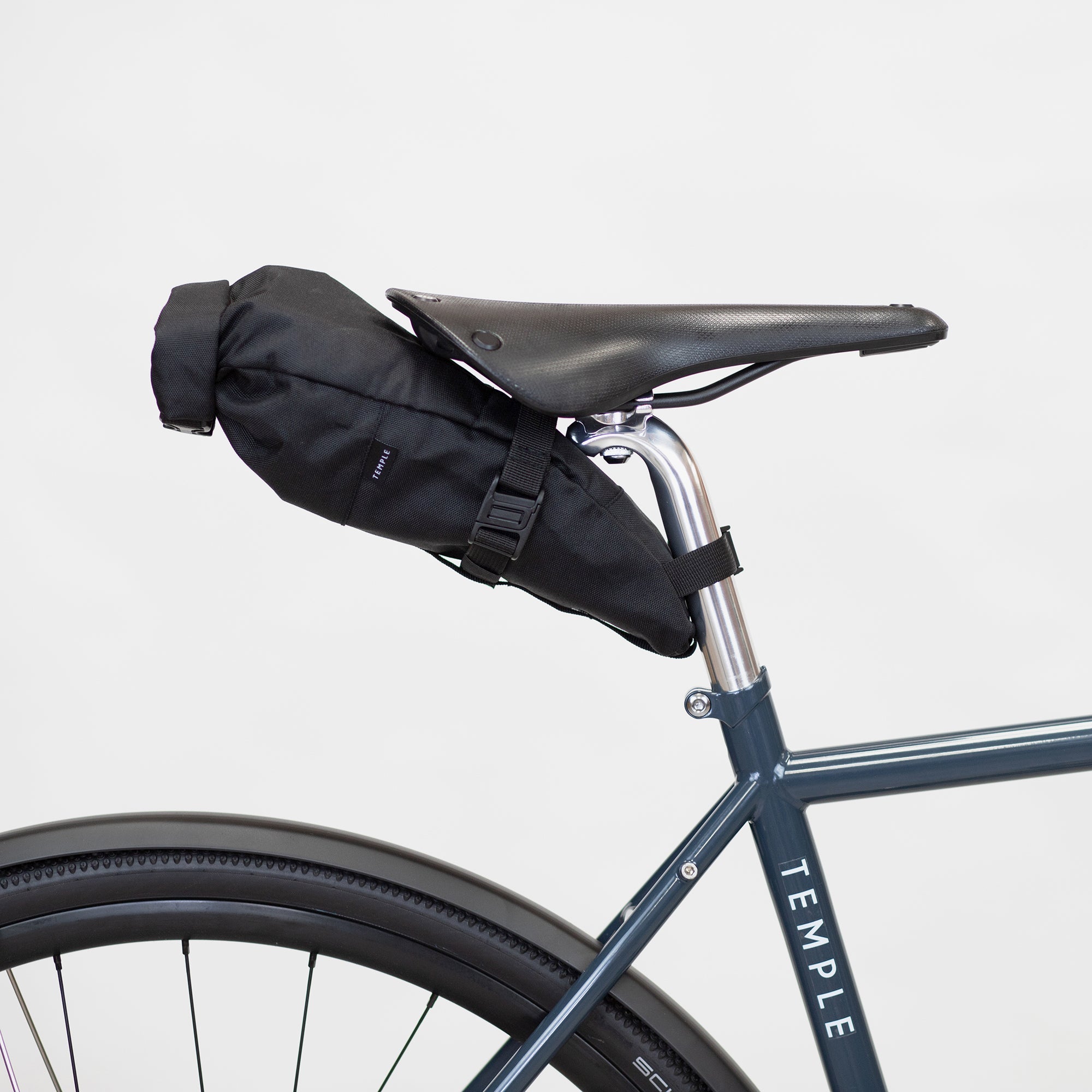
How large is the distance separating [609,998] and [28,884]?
1.22 feet

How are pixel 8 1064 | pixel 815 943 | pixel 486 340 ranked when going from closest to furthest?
pixel 486 340 < pixel 815 943 < pixel 8 1064

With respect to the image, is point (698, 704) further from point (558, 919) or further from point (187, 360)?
point (187, 360)

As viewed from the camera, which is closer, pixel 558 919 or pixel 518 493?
pixel 518 493

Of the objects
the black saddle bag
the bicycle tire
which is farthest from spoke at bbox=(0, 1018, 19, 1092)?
the black saddle bag

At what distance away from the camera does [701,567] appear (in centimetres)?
69

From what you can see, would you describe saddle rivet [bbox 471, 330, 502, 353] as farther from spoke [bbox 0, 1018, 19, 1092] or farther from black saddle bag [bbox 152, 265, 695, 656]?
spoke [bbox 0, 1018, 19, 1092]

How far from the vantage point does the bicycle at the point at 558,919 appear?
699 millimetres

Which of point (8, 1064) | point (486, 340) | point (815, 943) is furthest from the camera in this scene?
point (8, 1064)

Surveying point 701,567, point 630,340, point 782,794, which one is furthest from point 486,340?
point 782,794

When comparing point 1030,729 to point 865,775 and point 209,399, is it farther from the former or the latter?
point 209,399

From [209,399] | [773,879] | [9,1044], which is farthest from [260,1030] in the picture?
[209,399]

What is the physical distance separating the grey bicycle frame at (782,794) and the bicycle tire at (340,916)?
4 centimetres

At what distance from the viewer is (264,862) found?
76 cm

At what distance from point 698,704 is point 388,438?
0.25 metres
